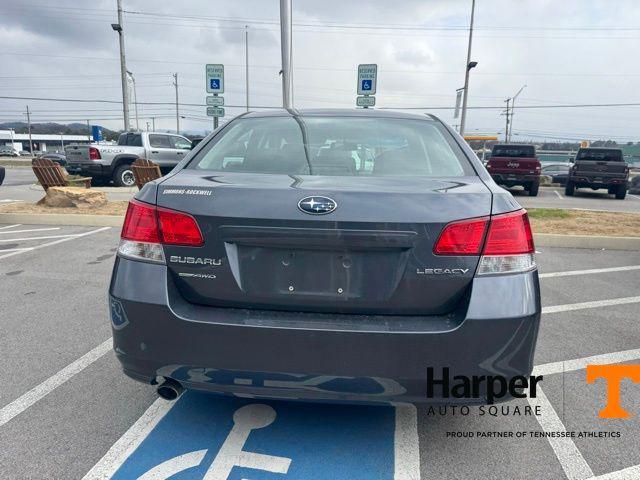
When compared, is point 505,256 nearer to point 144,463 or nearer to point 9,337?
point 144,463

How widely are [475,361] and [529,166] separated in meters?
16.7

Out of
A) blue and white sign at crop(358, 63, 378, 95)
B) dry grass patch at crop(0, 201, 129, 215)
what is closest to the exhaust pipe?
dry grass patch at crop(0, 201, 129, 215)

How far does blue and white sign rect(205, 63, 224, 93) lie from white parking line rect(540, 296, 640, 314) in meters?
11.4

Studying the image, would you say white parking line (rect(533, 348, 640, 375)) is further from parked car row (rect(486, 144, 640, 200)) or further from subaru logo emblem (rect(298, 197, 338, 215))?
parked car row (rect(486, 144, 640, 200))

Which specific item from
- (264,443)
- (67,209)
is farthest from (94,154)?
(264,443)

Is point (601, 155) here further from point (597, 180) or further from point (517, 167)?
point (517, 167)

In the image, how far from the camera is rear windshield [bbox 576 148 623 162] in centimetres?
1778

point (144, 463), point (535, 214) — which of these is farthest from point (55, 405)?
point (535, 214)

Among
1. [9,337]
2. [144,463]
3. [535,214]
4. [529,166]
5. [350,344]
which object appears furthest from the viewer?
[529,166]

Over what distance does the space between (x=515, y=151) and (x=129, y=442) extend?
703 inches

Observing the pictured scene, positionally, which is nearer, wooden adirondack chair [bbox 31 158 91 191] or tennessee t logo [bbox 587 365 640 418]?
tennessee t logo [bbox 587 365 640 418]

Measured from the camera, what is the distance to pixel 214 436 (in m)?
2.42

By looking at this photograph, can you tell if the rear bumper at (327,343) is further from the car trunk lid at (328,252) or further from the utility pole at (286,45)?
the utility pole at (286,45)

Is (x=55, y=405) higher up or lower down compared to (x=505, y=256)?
lower down
